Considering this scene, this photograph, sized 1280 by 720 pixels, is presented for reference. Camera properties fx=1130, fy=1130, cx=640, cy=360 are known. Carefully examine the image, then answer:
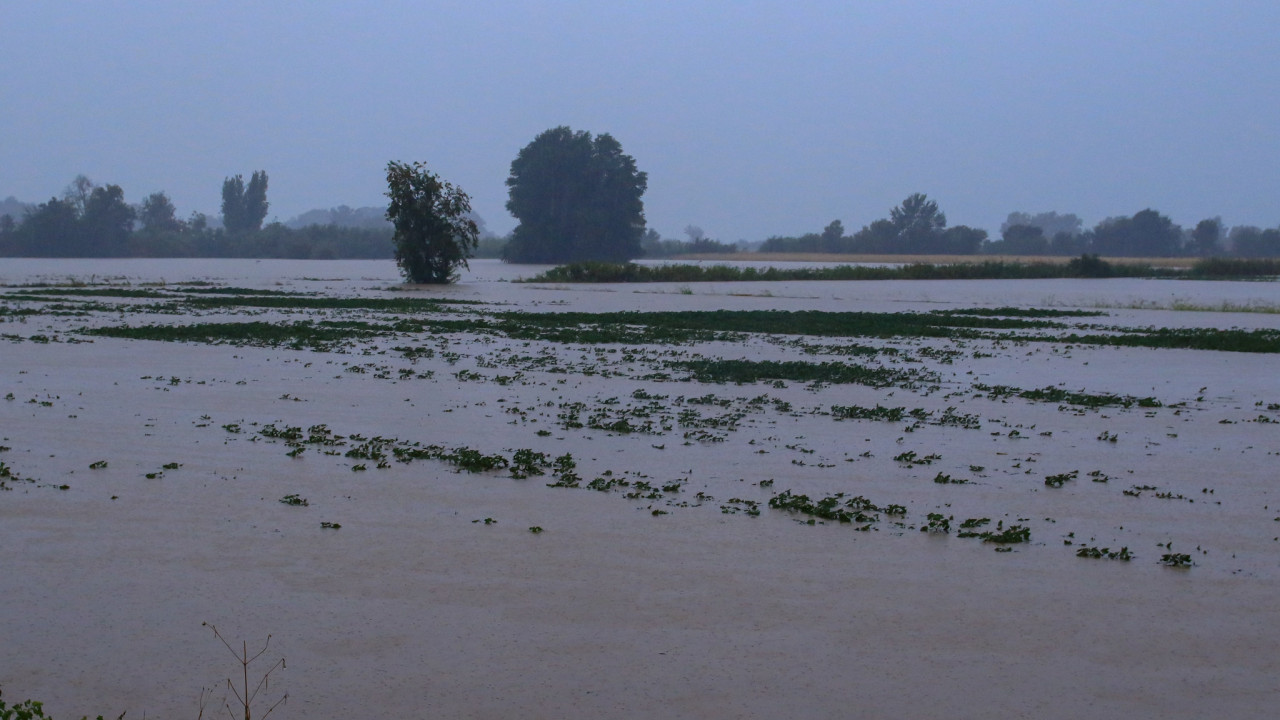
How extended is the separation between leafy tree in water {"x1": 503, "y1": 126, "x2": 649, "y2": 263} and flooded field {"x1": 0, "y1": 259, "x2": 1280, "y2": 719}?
85.1 m

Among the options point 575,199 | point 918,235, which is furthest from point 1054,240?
point 575,199

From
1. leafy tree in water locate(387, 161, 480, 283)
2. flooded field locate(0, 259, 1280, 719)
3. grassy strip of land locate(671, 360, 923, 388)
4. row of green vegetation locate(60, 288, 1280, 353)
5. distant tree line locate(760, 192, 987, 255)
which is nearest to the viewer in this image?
flooded field locate(0, 259, 1280, 719)

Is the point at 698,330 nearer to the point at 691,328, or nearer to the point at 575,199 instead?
the point at 691,328

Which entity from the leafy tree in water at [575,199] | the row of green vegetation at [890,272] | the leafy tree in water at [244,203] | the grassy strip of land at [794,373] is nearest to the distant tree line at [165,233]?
the leafy tree in water at [244,203]

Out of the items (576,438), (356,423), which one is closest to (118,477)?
→ (356,423)

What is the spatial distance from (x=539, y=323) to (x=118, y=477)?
19.4 metres

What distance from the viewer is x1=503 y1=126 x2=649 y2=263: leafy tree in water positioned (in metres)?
102

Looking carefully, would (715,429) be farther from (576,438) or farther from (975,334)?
(975,334)

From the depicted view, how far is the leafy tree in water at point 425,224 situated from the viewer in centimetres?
5753

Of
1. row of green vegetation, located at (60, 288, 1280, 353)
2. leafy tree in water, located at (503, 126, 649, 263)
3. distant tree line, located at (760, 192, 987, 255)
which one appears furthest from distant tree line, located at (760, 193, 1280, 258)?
row of green vegetation, located at (60, 288, 1280, 353)

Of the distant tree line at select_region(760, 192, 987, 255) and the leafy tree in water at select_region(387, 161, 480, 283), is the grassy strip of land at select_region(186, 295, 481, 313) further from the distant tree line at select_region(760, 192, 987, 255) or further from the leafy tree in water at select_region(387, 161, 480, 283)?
the distant tree line at select_region(760, 192, 987, 255)

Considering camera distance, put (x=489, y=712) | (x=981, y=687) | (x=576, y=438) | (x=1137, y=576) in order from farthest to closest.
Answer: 1. (x=576, y=438)
2. (x=1137, y=576)
3. (x=981, y=687)
4. (x=489, y=712)

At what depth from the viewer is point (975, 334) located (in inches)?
1049

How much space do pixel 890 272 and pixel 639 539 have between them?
66.0 m
